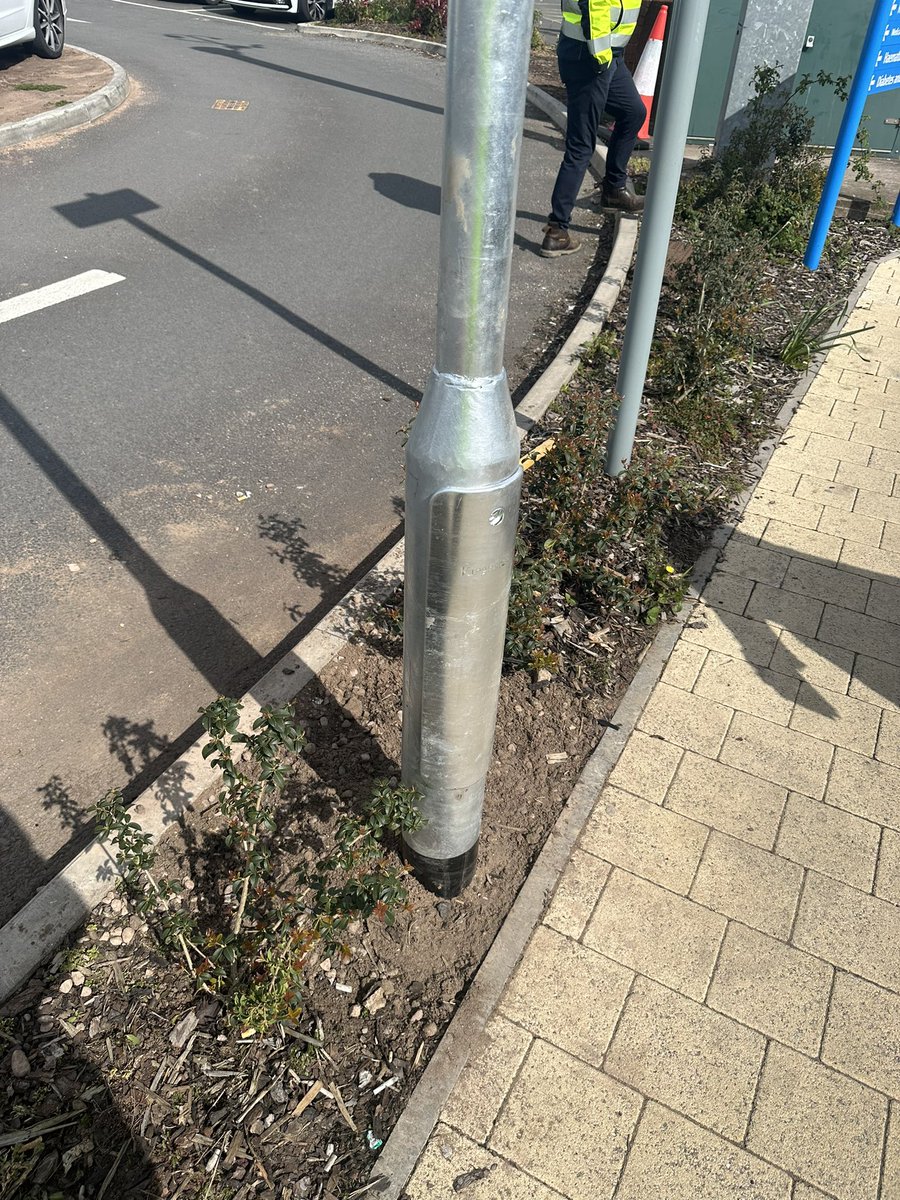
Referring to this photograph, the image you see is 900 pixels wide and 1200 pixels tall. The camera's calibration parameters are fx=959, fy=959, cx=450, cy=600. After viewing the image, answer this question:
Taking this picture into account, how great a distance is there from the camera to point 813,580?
15.2 ft

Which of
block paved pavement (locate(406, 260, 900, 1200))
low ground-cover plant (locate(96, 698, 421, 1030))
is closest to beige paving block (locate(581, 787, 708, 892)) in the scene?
block paved pavement (locate(406, 260, 900, 1200))

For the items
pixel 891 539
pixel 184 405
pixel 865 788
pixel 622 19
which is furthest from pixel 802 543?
pixel 622 19

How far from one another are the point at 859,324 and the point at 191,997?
6.86 meters

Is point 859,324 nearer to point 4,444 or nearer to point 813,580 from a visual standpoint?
point 813,580

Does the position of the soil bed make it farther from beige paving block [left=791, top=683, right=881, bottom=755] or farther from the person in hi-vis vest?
the person in hi-vis vest

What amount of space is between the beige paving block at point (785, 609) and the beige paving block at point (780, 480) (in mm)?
961

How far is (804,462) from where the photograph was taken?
5574 mm

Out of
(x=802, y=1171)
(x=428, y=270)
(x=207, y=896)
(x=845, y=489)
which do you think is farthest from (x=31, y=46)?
(x=802, y=1171)

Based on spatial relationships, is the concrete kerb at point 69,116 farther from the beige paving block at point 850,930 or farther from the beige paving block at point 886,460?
the beige paving block at point 850,930

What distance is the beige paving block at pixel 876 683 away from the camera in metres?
3.97

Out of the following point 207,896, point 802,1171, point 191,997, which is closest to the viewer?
point 802,1171

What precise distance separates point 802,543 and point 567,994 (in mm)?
2876

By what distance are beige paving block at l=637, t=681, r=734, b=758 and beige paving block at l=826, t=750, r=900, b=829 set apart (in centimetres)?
44

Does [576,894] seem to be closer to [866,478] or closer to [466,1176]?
[466,1176]
